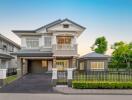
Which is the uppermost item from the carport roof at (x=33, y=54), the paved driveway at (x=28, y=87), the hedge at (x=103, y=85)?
the carport roof at (x=33, y=54)

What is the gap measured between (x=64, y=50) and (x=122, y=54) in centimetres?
2777

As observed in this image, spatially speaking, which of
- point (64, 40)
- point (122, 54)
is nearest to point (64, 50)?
point (64, 40)

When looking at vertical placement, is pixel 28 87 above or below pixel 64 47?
below

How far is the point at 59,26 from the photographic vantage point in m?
27.4

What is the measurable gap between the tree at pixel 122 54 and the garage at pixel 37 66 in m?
26.2

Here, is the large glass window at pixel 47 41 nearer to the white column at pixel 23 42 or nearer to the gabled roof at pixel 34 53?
the gabled roof at pixel 34 53

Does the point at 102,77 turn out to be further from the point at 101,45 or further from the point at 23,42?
the point at 101,45

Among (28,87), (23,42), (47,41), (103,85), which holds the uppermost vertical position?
(47,41)

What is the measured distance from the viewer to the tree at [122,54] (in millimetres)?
50356

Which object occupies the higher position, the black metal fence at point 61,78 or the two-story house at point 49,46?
the two-story house at point 49,46

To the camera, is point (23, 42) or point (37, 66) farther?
point (37, 66)

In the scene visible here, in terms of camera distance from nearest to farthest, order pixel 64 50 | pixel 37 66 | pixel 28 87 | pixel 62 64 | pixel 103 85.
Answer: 1. pixel 103 85
2. pixel 28 87
3. pixel 64 50
4. pixel 62 64
5. pixel 37 66

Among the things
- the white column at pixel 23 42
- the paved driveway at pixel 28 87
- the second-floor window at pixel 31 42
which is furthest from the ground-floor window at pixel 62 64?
the paved driveway at pixel 28 87

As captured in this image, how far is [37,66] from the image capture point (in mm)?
31781
